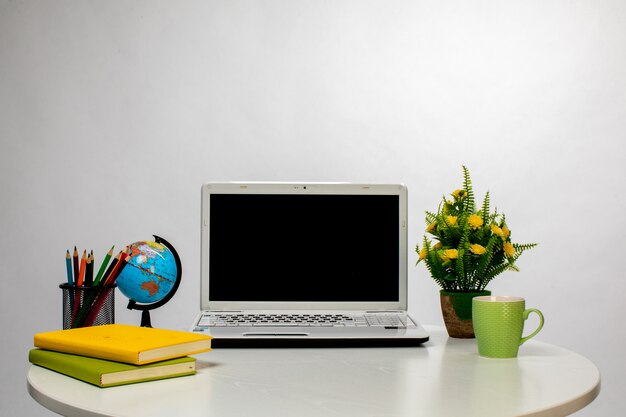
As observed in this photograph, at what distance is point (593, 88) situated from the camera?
2572mm

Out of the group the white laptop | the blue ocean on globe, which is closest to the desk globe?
the blue ocean on globe

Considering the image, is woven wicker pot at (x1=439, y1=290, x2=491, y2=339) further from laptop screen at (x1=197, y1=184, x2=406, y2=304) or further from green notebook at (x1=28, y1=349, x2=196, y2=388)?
green notebook at (x1=28, y1=349, x2=196, y2=388)

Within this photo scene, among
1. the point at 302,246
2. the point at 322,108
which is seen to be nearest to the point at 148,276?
the point at 302,246

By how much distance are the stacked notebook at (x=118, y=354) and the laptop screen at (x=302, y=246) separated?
462 mm

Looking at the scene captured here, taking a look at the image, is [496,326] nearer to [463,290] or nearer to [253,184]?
[463,290]

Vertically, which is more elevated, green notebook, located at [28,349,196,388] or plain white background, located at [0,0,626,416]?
plain white background, located at [0,0,626,416]

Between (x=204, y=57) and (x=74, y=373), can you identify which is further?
(x=204, y=57)

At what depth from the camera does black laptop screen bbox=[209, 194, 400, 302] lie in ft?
5.31

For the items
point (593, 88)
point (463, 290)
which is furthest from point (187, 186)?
point (593, 88)

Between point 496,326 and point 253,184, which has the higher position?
point 253,184

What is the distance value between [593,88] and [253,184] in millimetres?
1564

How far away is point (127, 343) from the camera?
1.06m

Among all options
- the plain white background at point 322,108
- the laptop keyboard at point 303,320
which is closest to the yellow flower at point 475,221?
the laptop keyboard at point 303,320

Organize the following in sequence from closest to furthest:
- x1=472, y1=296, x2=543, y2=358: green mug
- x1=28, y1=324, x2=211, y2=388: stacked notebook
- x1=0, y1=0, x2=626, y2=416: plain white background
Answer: x1=28, y1=324, x2=211, y2=388: stacked notebook < x1=472, y1=296, x2=543, y2=358: green mug < x1=0, y1=0, x2=626, y2=416: plain white background
